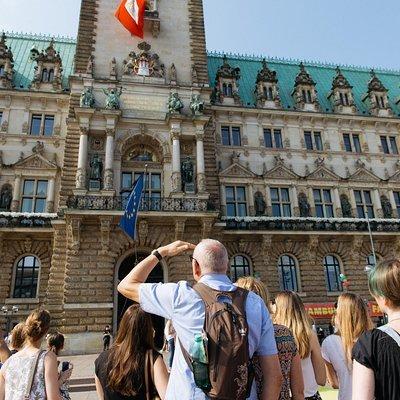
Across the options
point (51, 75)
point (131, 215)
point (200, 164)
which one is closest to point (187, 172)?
point (200, 164)

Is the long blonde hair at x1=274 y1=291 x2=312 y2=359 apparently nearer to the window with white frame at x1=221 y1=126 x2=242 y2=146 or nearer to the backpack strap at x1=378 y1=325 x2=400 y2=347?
the backpack strap at x1=378 y1=325 x2=400 y2=347

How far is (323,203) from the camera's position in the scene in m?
26.0

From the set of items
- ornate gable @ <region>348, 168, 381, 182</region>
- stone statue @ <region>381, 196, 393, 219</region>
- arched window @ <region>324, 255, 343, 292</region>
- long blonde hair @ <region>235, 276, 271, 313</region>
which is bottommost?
long blonde hair @ <region>235, 276, 271, 313</region>

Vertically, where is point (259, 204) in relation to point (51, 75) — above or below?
below

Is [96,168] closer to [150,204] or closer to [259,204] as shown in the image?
[150,204]

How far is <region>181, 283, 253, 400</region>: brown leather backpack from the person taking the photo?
237cm

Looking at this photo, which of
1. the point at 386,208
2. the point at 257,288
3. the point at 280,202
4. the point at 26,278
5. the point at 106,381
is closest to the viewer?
the point at 106,381

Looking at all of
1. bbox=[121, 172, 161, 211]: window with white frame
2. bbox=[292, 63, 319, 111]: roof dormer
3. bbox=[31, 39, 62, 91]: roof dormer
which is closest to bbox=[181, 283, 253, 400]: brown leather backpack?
bbox=[121, 172, 161, 211]: window with white frame

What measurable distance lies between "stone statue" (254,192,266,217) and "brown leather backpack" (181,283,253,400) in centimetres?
2232

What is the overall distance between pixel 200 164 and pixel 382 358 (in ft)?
66.6

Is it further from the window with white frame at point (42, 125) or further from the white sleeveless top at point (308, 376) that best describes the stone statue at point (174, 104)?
the white sleeveless top at point (308, 376)

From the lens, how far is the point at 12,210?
70.8 ft

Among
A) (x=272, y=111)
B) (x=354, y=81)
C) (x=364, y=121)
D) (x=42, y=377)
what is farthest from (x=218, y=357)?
(x=354, y=81)

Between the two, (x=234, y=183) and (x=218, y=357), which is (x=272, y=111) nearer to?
(x=234, y=183)
